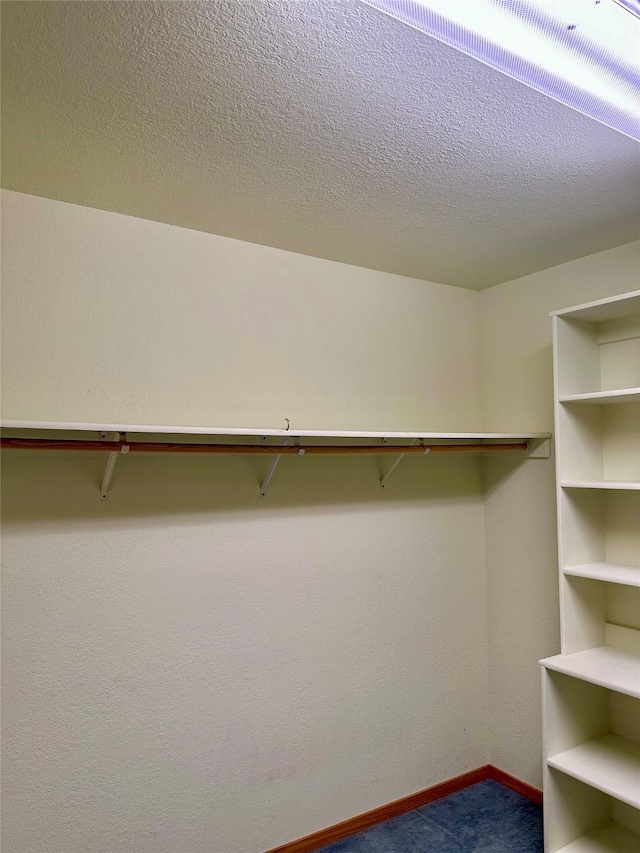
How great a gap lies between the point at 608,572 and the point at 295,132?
6.20ft

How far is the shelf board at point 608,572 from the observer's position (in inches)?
78.7

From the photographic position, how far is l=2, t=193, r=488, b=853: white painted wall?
1845mm

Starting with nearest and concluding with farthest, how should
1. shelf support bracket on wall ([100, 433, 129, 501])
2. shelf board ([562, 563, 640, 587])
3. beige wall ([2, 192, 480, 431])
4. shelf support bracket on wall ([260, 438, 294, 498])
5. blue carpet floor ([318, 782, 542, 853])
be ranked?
shelf support bracket on wall ([100, 433, 129, 501]) → beige wall ([2, 192, 480, 431]) → shelf board ([562, 563, 640, 587]) → shelf support bracket on wall ([260, 438, 294, 498]) → blue carpet floor ([318, 782, 542, 853])

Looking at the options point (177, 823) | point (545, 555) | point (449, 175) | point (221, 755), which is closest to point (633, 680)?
point (545, 555)

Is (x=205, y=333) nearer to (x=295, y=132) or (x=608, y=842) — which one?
(x=295, y=132)

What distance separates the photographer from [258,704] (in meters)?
2.20

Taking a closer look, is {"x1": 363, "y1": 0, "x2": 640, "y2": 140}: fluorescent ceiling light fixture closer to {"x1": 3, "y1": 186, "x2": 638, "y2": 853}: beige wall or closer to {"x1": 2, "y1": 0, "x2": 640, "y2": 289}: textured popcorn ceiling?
{"x1": 2, "y1": 0, "x2": 640, "y2": 289}: textured popcorn ceiling

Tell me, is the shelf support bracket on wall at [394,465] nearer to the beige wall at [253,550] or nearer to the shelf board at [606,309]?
the beige wall at [253,550]

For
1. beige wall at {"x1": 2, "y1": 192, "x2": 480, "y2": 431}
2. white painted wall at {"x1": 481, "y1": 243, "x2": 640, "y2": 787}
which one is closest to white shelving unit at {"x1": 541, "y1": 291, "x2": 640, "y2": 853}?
white painted wall at {"x1": 481, "y1": 243, "x2": 640, "y2": 787}

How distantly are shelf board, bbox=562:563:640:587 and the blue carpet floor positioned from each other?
1.13 meters

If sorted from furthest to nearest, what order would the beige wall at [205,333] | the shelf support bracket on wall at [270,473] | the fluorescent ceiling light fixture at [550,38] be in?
the shelf support bracket on wall at [270,473] → the beige wall at [205,333] → the fluorescent ceiling light fixture at [550,38]

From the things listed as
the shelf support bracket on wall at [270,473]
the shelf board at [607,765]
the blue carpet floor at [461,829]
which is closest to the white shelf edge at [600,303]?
the shelf support bracket on wall at [270,473]

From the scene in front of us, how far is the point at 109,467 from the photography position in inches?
72.4

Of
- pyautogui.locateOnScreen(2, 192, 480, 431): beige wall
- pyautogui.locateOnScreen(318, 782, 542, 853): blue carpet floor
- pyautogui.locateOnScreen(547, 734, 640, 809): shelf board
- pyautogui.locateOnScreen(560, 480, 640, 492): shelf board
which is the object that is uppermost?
pyautogui.locateOnScreen(2, 192, 480, 431): beige wall
